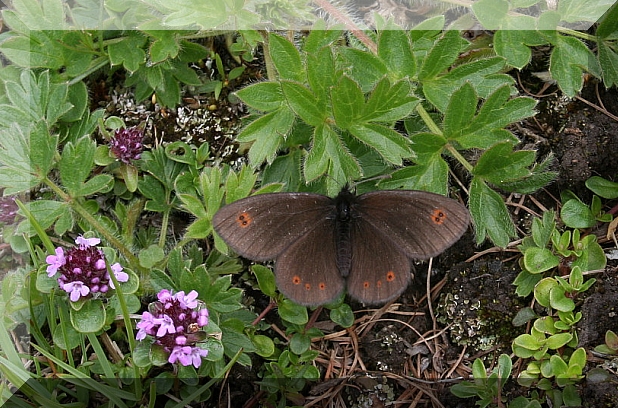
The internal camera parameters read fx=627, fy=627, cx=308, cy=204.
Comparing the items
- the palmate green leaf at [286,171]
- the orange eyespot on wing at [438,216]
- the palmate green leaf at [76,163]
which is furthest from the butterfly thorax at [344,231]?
the palmate green leaf at [76,163]

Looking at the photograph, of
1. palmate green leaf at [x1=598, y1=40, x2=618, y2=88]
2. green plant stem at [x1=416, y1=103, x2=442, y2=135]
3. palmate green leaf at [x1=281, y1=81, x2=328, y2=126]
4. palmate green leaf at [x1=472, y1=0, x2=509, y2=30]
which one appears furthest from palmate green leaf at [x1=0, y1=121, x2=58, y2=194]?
palmate green leaf at [x1=598, y1=40, x2=618, y2=88]

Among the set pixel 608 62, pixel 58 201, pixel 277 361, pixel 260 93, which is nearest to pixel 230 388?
pixel 277 361

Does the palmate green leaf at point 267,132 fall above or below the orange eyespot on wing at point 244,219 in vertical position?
above

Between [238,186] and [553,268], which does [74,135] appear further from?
[553,268]

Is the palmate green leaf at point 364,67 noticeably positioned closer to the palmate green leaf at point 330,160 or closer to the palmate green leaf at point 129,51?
the palmate green leaf at point 330,160

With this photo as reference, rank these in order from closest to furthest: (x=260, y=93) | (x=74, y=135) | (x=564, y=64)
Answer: (x=260, y=93) < (x=564, y=64) < (x=74, y=135)

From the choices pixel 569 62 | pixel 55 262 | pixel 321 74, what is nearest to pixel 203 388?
pixel 55 262
